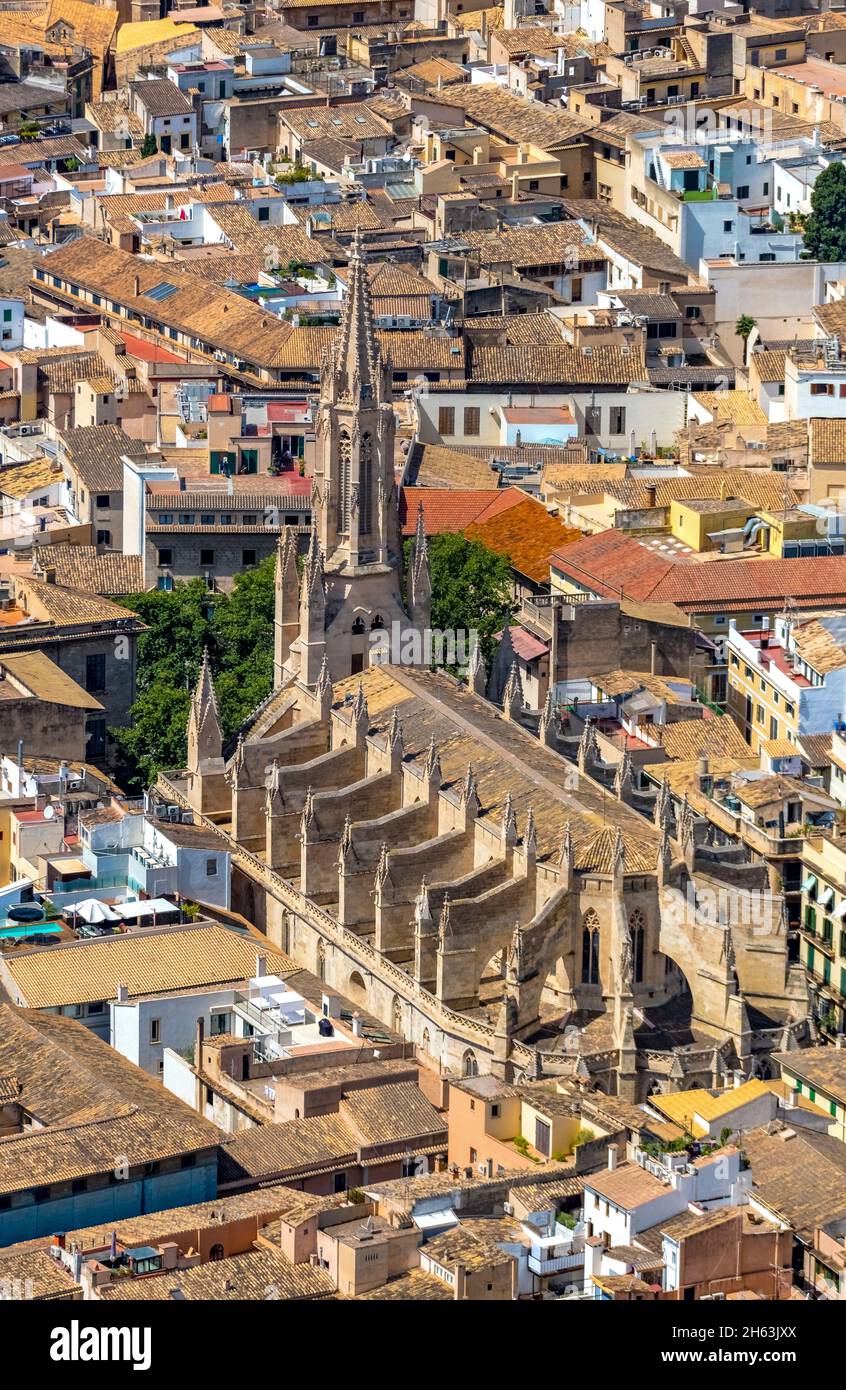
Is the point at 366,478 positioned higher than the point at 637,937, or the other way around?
the point at 366,478

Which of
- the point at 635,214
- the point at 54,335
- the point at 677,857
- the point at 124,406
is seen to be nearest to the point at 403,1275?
the point at 677,857

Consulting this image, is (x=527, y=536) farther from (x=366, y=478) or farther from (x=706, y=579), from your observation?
(x=366, y=478)

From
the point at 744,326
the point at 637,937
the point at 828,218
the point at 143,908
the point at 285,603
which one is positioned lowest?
the point at 143,908

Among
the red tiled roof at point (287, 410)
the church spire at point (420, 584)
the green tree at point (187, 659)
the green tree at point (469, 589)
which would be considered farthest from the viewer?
the red tiled roof at point (287, 410)

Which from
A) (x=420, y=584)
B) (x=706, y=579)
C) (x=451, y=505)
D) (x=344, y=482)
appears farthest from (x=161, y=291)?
(x=344, y=482)

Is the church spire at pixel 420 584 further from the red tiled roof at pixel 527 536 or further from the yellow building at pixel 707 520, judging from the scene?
the yellow building at pixel 707 520

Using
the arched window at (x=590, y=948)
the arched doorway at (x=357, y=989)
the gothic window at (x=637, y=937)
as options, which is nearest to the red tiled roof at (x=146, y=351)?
the arched doorway at (x=357, y=989)

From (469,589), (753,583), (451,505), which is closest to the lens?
(469,589)
